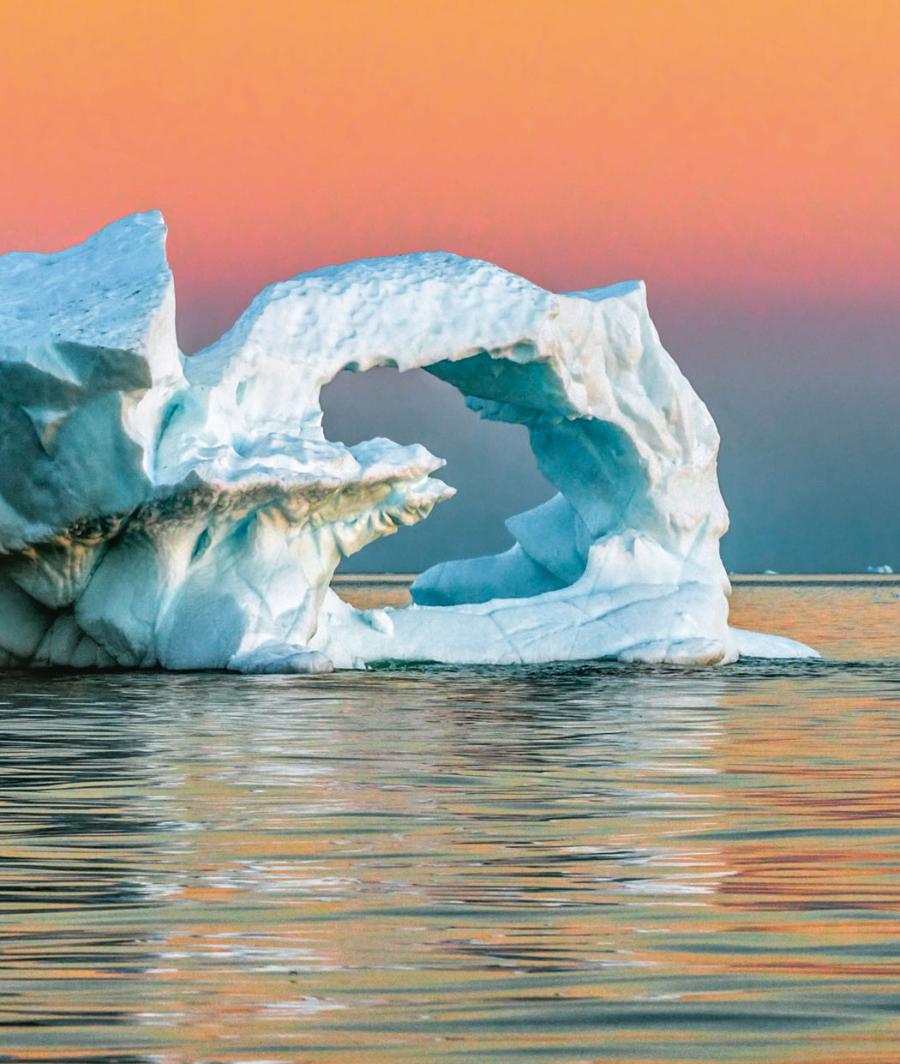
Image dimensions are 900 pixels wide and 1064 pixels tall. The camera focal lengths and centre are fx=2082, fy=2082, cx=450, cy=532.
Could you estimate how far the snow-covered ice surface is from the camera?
18.6 meters

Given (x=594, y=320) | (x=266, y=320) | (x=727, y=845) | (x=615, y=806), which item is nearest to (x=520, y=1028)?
(x=727, y=845)

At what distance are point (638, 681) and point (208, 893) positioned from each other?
42.5 feet

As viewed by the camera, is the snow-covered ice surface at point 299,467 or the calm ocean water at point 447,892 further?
the snow-covered ice surface at point 299,467

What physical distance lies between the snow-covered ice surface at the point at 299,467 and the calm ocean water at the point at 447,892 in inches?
189

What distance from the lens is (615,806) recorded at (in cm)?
935

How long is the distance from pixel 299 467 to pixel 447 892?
1259cm

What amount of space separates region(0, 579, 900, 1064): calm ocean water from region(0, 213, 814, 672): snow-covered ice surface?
4.80 m

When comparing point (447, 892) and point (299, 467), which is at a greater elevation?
point (447, 892)

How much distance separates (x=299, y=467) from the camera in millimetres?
19172

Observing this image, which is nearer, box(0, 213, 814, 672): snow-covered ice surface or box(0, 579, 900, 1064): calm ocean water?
box(0, 579, 900, 1064): calm ocean water

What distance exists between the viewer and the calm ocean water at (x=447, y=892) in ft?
15.7

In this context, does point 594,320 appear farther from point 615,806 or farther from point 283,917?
point 283,917

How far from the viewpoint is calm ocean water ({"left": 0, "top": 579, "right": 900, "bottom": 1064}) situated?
4785 mm

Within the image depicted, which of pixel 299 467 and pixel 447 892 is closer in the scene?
pixel 447 892
